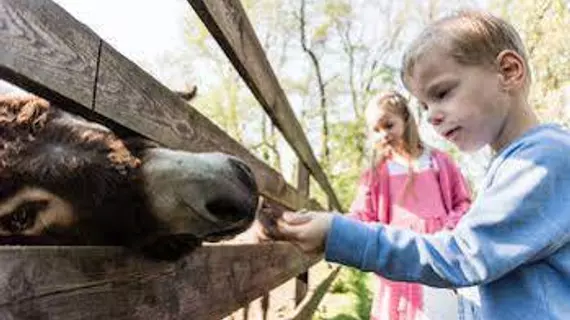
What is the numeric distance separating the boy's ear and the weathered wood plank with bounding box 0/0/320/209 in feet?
2.77

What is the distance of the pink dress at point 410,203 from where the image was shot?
3.55 m

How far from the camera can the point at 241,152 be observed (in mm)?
2703

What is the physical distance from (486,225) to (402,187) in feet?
6.68

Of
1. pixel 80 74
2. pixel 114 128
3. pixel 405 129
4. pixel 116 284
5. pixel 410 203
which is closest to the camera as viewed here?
pixel 80 74

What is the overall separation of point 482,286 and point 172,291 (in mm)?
748

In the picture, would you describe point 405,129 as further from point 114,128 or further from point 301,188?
point 114,128

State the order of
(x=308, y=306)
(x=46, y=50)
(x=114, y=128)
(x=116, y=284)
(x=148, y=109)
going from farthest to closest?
(x=308, y=306)
(x=148, y=109)
(x=114, y=128)
(x=116, y=284)
(x=46, y=50)

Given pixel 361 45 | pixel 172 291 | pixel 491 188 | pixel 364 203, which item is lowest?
pixel 172 291

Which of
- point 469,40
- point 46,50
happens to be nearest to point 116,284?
point 46,50

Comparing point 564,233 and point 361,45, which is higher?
point 361,45

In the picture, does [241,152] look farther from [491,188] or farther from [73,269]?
[73,269]

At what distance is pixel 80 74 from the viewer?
1.36 m

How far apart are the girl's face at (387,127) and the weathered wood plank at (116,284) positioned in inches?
60.1

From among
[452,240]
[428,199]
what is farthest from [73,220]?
[428,199]
